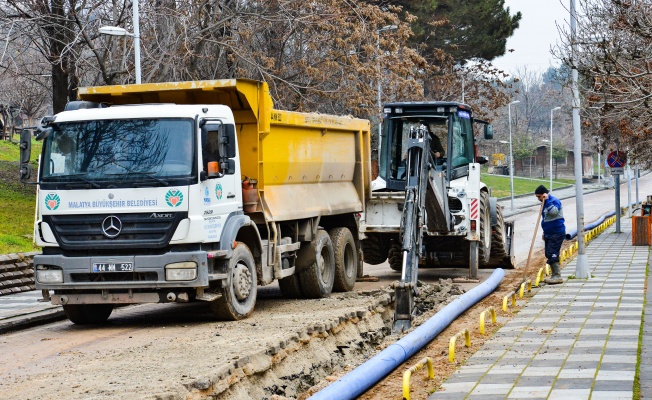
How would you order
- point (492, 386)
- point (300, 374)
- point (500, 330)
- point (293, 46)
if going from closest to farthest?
point (492, 386), point (300, 374), point (500, 330), point (293, 46)

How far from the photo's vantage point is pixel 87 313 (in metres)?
13.7

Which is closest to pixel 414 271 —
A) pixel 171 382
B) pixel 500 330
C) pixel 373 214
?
pixel 500 330

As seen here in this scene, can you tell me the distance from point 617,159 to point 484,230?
11.3 meters

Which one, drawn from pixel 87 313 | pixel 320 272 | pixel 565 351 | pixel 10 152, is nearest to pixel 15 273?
pixel 87 313

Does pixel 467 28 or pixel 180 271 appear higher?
pixel 467 28

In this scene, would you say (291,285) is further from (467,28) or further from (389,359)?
(467,28)

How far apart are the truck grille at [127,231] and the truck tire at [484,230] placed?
352 inches

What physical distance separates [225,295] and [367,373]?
13.4 ft

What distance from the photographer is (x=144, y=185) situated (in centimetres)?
1246

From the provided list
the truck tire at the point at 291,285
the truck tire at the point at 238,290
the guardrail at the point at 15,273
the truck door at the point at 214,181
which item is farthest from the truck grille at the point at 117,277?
the guardrail at the point at 15,273

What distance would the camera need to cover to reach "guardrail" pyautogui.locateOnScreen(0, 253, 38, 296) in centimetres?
1891

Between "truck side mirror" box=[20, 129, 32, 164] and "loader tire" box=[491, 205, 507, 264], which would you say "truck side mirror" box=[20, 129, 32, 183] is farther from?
"loader tire" box=[491, 205, 507, 264]

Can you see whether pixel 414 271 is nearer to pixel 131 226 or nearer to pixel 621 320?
pixel 621 320

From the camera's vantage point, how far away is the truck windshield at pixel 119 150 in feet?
41.4
